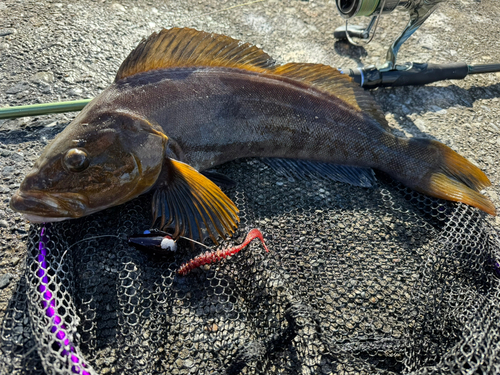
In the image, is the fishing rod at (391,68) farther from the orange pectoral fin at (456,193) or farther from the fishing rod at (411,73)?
the orange pectoral fin at (456,193)

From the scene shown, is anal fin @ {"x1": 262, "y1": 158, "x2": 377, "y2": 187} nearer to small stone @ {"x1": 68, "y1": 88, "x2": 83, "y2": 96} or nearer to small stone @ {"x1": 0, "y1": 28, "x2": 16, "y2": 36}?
small stone @ {"x1": 68, "y1": 88, "x2": 83, "y2": 96}

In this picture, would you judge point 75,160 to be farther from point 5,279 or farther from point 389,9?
point 389,9

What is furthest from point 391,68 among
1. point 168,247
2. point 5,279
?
point 5,279

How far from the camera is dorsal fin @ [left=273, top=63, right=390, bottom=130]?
9.78 feet

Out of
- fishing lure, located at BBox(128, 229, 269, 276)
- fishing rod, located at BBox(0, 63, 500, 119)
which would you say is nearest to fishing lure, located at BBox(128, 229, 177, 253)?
fishing lure, located at BBox(128, 229, 269, 276)

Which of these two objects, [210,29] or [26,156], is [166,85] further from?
[210,29]

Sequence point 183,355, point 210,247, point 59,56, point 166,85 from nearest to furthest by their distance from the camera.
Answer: point 183,355
point 210,247
point 166,85
point 59,56

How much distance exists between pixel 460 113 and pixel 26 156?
4546mm

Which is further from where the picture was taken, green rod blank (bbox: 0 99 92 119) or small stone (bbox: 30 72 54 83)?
small stone (bbox: 30 72 54 83)

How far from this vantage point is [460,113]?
3.99 m

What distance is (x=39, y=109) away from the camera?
2.92m

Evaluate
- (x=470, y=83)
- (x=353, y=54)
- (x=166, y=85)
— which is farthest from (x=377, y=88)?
(x=166, y=85)

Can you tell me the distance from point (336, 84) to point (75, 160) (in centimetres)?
220

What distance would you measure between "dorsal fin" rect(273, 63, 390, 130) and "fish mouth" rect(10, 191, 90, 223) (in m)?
1.96
